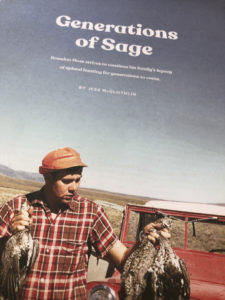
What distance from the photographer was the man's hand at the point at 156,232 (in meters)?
1.42

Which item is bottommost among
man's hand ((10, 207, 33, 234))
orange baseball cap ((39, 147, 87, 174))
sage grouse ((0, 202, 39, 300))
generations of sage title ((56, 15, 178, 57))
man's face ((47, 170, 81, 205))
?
sage grouse ((0, 202, 39, 300))

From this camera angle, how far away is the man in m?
1.58

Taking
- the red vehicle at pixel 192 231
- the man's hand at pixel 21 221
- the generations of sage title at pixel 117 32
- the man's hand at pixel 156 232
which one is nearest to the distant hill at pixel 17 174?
the man's hand at pixel 21 221

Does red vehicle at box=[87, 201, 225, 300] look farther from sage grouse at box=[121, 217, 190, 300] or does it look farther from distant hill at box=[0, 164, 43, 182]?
distant hill at box=[0, 164, 43, 182]

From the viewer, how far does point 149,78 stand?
2.52 meters

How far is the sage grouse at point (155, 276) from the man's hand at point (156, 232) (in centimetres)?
5

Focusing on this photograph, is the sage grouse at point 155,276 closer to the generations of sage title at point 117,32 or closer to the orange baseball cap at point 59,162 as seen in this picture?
the orange baseball cap at point 59,162

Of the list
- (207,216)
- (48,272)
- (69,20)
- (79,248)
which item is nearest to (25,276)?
(48,272)

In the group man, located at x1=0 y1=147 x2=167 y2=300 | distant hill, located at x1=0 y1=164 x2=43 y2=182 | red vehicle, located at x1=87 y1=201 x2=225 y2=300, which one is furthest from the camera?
distant hill, located at x1=0 y1=164 x2=43 y2=182

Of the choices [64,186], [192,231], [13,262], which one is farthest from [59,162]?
[192,231]

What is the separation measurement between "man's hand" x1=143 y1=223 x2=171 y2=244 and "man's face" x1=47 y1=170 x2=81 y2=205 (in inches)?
23.1

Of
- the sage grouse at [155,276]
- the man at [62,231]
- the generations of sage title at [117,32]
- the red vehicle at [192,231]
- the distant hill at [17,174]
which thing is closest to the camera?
the sage grouse at [155,276]

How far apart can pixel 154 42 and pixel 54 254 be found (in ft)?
7.89

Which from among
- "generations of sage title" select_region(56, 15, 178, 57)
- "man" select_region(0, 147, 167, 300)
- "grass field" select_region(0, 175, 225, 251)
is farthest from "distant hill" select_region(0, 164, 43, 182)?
"generations of sage title" select_region(56, 15, 178, 57)
